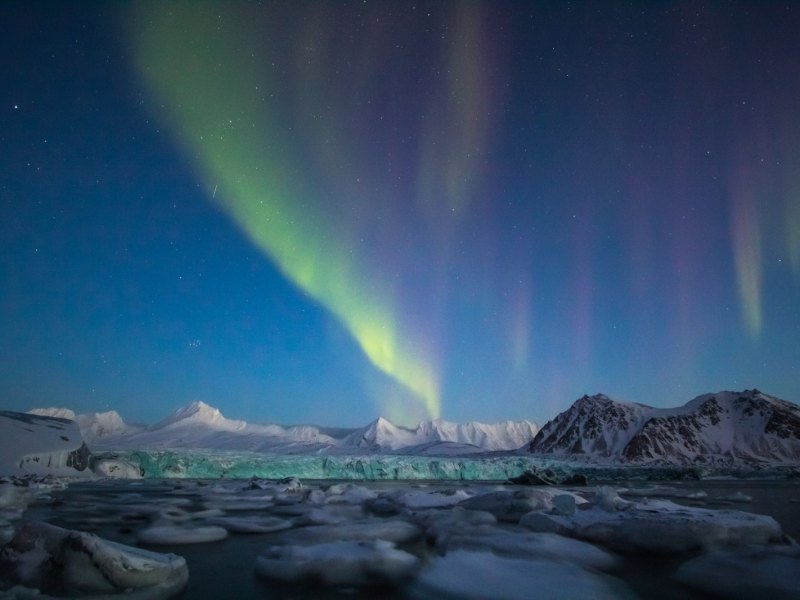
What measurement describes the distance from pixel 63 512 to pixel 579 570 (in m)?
14.6

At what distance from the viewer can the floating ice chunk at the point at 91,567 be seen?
16.0ft

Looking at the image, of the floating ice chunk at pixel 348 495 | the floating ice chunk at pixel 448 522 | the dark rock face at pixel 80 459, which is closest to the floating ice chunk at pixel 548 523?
the floating ice chunk at pixel 448 522

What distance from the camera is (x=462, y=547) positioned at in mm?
7082

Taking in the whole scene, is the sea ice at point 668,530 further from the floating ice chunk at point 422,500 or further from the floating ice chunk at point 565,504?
the floating ice chunk at point 422,500

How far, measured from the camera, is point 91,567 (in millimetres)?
4965

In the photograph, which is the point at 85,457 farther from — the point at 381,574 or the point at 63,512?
the point at 381,574

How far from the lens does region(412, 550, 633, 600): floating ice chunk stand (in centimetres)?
498

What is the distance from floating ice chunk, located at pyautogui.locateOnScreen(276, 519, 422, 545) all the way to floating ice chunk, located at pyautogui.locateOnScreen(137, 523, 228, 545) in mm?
Answer: 1286

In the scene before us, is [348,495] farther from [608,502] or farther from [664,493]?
[664,493]

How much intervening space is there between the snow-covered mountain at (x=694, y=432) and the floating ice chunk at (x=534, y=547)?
447 ft

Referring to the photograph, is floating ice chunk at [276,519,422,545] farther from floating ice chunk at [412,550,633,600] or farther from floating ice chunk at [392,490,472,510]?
floating ice chunk at [392,490,472,510]

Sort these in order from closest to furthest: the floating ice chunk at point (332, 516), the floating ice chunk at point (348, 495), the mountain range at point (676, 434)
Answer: the floating ice chunk at point (332, 516) < the floating ice chunk at point (348, 495) < the mountain range at point (676, 434)

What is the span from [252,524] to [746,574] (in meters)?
9.53

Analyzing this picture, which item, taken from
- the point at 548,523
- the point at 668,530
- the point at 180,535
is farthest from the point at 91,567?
the point at 668,530
